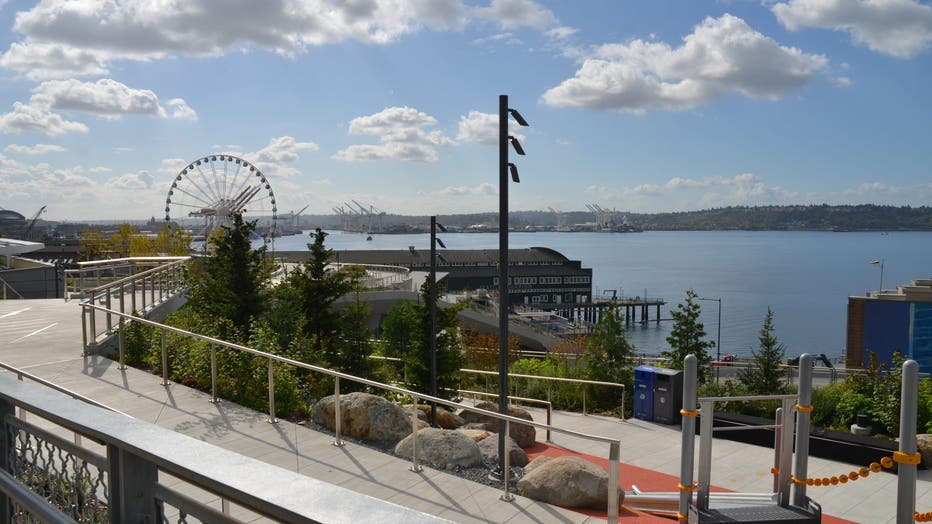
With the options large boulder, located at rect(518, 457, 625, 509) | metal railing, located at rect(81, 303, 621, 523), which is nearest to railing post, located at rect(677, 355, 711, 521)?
metal railing, located at rect(81, 303, 621, 523)

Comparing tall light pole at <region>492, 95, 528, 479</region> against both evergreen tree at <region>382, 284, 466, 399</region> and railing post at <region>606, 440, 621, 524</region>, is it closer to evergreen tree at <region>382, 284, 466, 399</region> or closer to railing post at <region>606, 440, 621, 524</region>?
railing post at <region>606, 440, 621, 524</region>

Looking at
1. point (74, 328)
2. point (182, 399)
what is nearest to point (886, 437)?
point (182, 399)

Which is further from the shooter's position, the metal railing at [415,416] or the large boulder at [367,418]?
the large boulder at [367,418]

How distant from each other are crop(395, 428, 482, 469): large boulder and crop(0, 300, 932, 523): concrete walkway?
0.45 metres

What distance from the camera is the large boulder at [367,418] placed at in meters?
9.03

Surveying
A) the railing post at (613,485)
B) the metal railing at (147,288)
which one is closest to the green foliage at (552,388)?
the metal railing at (147,288)

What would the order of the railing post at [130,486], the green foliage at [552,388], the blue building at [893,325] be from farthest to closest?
the blue building at [893,325], the green foliage at [552,388], the railing post at [130,486]

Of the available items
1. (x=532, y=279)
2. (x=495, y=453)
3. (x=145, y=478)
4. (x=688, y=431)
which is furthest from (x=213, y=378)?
(x=532, y=279)

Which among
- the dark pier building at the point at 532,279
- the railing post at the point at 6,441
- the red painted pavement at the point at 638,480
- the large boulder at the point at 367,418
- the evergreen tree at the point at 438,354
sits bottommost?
the dark pier building at the point at 532,279

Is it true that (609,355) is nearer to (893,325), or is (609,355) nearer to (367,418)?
(367,418)

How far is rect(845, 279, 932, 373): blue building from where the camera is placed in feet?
121

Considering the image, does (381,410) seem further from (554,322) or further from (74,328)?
(554,322)

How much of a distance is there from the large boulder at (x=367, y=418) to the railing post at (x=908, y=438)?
5503 mm

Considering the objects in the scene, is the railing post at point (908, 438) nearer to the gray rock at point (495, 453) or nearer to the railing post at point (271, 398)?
the gray rock at point (495, 453)
